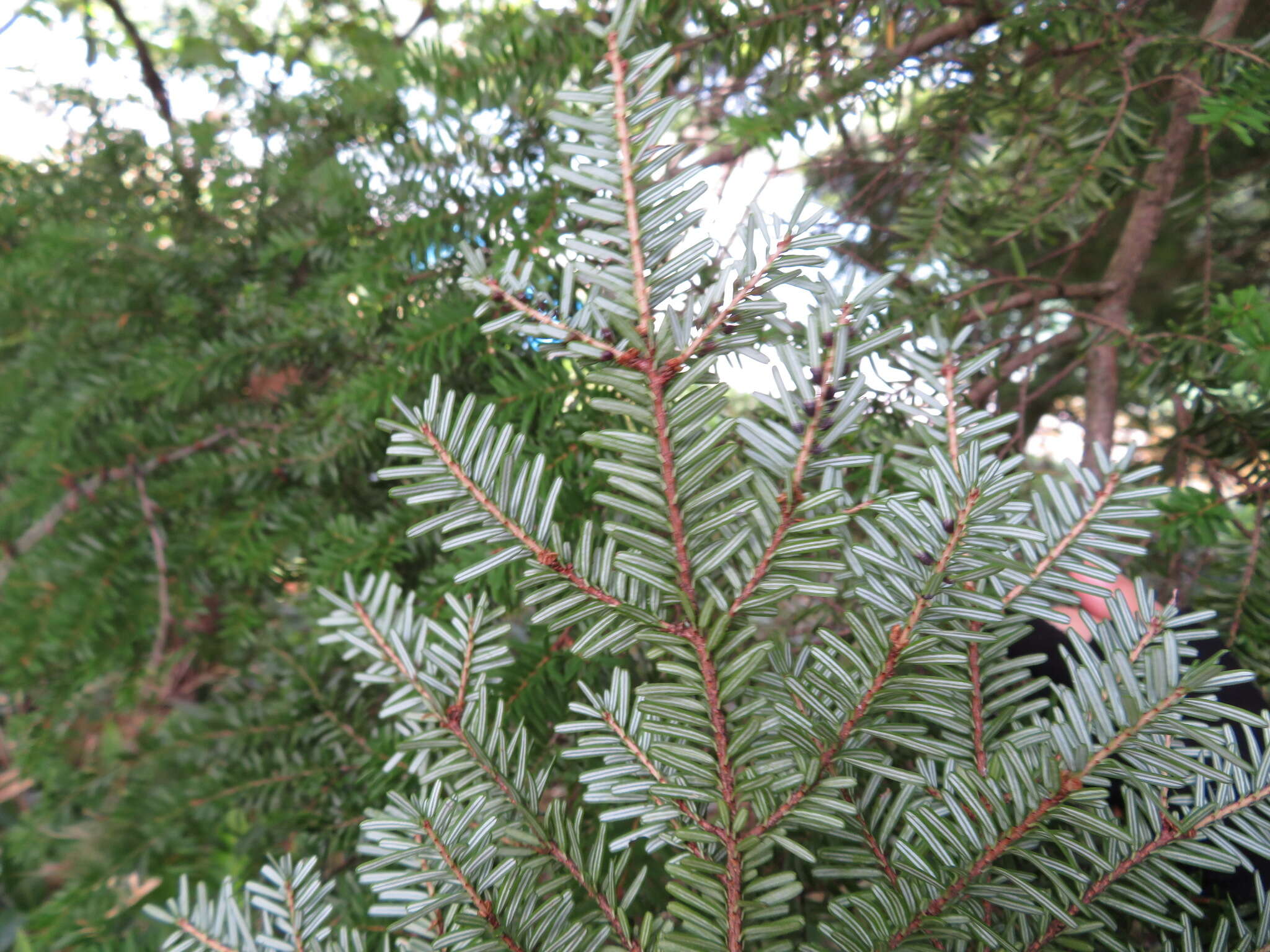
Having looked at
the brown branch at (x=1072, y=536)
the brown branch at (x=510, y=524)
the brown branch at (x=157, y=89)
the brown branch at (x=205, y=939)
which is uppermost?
the brown branch at (x=157, y=89)

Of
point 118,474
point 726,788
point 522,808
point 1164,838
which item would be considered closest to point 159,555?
point 118,474

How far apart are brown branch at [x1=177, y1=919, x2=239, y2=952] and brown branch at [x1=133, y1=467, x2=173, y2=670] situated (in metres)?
0.66

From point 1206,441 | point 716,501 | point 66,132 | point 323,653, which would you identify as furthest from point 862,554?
point 66,132

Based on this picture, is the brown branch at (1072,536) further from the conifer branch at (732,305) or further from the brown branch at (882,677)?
the conifer branch at (732,305)

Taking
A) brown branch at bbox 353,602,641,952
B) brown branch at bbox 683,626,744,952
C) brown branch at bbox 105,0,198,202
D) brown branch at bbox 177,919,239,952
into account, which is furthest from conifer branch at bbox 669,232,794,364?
brown branch at bbox 105,0,198,202

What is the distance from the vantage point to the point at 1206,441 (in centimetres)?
62

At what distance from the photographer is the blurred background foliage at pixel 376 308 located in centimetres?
60

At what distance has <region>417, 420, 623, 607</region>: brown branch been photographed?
28cm

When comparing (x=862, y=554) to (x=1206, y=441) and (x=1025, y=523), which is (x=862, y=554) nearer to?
(x=1025, y=523)

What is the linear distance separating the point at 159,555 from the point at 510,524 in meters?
0.85

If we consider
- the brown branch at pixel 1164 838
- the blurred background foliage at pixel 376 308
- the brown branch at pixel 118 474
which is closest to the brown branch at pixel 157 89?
the blurred background foliage at pixel 376 308

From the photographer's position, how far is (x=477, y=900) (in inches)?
12.6

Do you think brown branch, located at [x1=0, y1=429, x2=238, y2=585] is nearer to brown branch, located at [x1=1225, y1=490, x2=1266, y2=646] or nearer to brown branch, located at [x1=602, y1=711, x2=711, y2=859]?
brown branch, located at [x1=602, y1=711, x2=711, y2=859]

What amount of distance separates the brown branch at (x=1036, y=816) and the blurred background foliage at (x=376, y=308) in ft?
0.91
